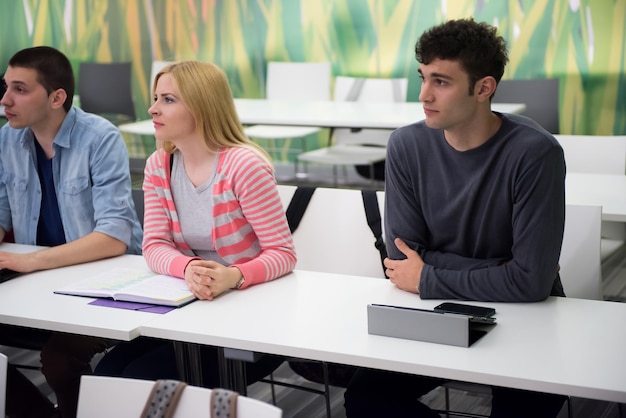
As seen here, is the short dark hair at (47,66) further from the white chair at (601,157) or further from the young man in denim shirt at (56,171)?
the white chair at (601,157)

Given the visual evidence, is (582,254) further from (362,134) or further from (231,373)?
(362,134)

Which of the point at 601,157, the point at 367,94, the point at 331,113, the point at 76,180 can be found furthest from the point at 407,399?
the point at 367,94

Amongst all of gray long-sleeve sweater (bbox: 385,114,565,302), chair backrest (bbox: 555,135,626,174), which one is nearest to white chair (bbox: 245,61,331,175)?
chair backrest (bbox: 555,135,626,174)

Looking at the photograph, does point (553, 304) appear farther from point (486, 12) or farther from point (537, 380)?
point (486, 12)

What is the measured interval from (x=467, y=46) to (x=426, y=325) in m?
0.77

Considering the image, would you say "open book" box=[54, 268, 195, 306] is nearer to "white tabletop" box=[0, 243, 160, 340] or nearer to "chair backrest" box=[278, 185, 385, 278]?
"white tabletop" box=[0, 243, 160, 340]

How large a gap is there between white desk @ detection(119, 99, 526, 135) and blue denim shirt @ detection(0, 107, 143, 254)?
2448 millimetres

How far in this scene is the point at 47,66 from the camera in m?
3.07

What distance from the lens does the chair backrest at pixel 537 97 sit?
6051 millimetres

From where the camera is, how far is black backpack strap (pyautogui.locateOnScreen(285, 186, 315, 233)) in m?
2.98

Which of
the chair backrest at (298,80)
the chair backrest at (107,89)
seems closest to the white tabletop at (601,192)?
the chair backrest at (298,80)

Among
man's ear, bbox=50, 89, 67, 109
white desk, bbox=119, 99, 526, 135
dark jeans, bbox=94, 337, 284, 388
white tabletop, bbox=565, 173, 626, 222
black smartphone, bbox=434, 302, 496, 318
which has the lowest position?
dark jeans, bbox=94, 337, 284, 388

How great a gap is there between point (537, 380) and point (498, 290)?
47cm

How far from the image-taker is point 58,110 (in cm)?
305
